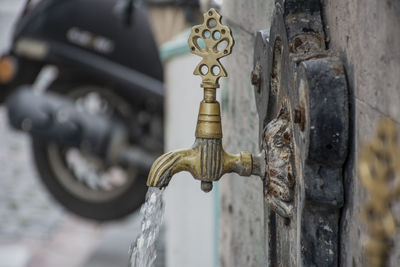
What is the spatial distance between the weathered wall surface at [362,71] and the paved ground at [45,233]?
3350 millimetres

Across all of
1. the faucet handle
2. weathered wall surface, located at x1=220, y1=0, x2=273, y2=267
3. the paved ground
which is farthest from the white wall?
the paved ground

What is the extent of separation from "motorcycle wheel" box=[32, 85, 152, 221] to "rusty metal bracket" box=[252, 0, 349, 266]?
3.07 m

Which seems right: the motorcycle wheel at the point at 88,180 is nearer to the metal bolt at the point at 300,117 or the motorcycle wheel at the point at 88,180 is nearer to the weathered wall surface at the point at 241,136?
the weathered wall surface at the point at 241,136

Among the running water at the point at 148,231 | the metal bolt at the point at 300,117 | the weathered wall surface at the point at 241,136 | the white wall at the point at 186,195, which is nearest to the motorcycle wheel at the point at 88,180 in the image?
the white wall at the point at 186,195

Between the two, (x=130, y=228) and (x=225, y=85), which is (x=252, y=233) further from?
(x=130, y=228)

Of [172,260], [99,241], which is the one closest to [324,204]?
[172,260]

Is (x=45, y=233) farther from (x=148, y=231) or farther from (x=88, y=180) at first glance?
(x=148, y=231)

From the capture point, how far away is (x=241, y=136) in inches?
60.4

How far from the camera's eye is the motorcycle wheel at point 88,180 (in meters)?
4.18

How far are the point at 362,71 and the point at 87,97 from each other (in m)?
3.54

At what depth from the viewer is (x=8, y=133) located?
294 inches

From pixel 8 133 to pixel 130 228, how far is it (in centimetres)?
301

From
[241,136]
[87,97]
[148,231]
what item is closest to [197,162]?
[148,231]

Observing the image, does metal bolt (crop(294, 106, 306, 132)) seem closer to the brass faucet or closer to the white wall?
the brass faucet
